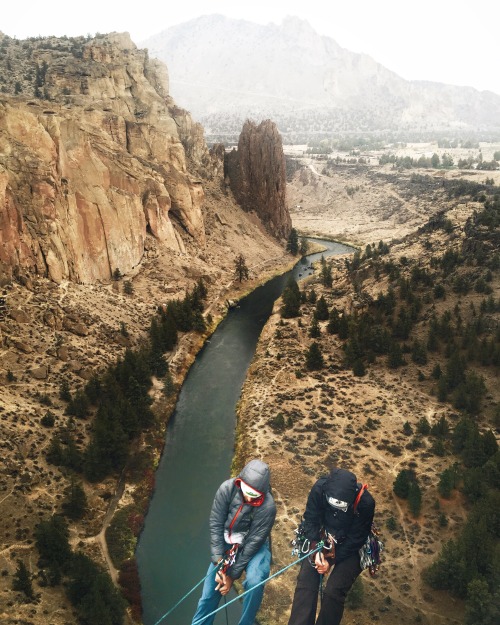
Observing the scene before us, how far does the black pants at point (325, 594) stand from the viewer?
402 inches

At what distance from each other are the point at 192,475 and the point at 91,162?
114 ft

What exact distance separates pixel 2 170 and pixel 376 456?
35698 mm

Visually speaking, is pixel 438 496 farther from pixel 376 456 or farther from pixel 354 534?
pixel 354 534

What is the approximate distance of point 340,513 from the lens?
10.5 meters

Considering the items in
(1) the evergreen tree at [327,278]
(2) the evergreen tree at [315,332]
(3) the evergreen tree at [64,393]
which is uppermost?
(1) the evergreen tree at [327,278]

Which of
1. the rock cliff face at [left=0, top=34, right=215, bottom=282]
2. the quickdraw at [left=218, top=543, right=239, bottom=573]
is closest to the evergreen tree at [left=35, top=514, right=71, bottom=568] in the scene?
the quickdraw at [left=218, top=543, right=239, bottom=573]

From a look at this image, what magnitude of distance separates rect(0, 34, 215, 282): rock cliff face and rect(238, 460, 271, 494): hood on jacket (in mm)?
34966

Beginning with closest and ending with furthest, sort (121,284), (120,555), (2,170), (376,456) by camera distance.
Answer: (120,555)
(376,456)
(2,170)
(121,284)

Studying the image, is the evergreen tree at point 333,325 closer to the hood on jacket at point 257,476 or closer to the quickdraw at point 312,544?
the quickdraw at point 312,544

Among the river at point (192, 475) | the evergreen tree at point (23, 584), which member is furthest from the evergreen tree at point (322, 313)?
the evergreen tree at point (23, 584)

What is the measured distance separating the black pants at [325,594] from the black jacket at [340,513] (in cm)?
27

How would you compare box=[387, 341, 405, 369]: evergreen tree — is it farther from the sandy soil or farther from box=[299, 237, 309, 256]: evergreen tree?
box=[299, 237, 309, 256]: evergreen tree

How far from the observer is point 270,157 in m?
90.2

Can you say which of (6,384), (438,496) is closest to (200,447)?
(6,384)
